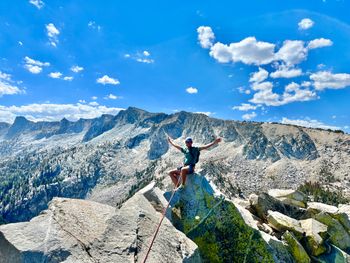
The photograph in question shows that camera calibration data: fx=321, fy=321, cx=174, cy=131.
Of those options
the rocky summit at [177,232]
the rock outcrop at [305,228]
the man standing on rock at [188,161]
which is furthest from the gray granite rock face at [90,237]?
the rock outcrop at [305,228]

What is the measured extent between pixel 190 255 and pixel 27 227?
6.24 metres

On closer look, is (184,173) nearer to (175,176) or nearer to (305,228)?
(175,176)

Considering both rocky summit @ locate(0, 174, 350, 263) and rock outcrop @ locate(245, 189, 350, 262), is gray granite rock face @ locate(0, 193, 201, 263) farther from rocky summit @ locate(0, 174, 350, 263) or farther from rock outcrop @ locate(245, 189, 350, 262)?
rock outcrop @ locate(245, 189, 350, 262)

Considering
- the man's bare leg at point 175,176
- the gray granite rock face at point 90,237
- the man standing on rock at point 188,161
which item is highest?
the man standing on rock at point 188,161

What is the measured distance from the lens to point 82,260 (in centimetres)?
1098

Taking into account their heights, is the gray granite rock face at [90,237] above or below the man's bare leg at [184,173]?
below

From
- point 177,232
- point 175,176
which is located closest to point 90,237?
point 177,232

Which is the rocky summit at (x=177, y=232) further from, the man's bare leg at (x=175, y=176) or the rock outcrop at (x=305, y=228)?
the man's bare leg at (x=175, y=176)

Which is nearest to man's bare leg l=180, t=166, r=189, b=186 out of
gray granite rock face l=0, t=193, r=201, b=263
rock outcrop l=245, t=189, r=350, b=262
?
gray granite rock face l=0, t=193, r=201, b=263

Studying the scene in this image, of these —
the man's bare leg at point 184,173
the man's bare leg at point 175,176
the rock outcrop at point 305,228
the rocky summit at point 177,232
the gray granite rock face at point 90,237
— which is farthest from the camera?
the man's bare leg at point 175,176

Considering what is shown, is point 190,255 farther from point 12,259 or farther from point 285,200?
point 285,200

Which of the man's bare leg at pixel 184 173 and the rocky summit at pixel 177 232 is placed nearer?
the rocky summit at pixel 177 232

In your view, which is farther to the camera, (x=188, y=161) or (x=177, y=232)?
(x=188, y=161)

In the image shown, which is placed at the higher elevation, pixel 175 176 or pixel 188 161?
pixel 188 161
